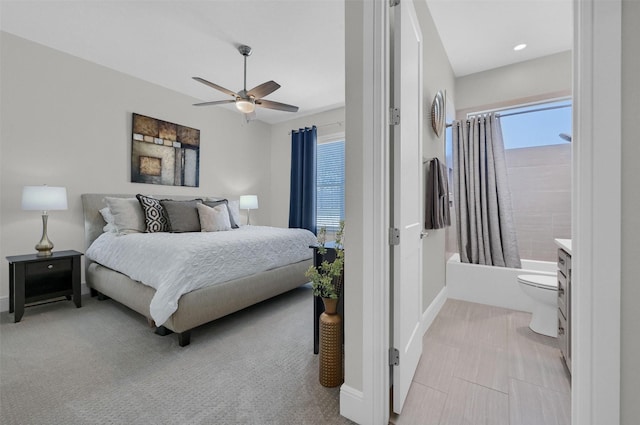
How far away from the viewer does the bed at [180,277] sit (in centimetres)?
201

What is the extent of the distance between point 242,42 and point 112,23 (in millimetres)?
1150

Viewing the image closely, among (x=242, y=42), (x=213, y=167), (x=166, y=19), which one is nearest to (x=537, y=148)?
Result: (x=242, y=42)

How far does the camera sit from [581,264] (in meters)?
0.82

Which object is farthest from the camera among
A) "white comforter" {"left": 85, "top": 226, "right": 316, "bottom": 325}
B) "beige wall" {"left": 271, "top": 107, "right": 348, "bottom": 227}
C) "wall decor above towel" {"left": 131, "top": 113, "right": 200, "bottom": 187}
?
"beige wall" {"left": 271, "top": 107, "right": 348, "bottom": 227}

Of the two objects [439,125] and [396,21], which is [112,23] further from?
[439,125]

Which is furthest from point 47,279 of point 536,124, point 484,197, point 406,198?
point 536,124

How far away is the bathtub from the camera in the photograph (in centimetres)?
270

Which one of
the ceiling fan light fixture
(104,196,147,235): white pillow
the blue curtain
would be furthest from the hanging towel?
(104,196,147,235): white pillow

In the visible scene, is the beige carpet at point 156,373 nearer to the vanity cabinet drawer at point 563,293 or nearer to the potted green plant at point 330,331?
the potted green plant at point 330,331

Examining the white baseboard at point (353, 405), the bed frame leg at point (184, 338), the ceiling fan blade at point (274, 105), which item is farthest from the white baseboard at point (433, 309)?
the ceiling fan blade at point (274, 105)

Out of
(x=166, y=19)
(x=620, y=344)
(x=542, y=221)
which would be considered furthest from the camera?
(x=542, y=221)

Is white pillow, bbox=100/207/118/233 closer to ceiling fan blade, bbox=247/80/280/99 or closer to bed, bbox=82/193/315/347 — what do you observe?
bed, bbox=82/193/315/347

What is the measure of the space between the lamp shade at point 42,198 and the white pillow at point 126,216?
437mm

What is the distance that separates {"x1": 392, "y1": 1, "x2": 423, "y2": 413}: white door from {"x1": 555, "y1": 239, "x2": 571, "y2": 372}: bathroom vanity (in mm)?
803
